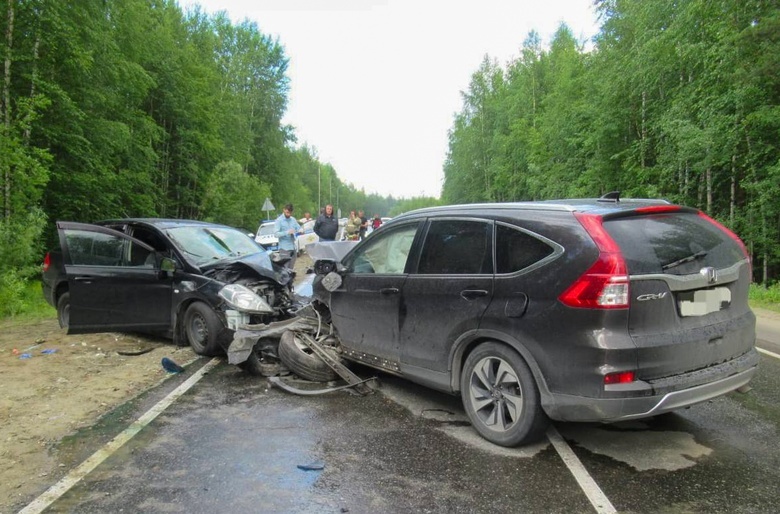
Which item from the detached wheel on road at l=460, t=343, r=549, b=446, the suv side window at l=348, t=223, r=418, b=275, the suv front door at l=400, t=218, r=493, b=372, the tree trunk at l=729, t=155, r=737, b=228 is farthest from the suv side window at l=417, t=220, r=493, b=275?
the tree trunk at l=729, t=155, r=737, b=228

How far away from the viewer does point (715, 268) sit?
127 inches

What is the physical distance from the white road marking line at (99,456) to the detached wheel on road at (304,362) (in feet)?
3.26

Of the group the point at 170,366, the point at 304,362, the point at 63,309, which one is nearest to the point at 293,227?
the point at 63,309

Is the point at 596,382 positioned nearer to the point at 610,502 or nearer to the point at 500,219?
the point at 610,502

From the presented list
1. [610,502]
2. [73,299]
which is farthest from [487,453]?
[73,299]

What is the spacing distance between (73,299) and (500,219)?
18.0ft

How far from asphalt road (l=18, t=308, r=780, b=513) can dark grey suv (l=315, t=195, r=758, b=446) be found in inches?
14.7

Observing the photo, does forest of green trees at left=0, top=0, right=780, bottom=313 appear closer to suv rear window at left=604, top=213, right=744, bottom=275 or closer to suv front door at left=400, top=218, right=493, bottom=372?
suv front door at left=400, top=218, right=493, bottom=372

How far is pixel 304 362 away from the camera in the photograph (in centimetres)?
487

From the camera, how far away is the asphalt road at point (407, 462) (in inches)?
108

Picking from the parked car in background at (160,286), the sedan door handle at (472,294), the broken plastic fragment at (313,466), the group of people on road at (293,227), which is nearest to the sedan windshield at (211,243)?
the parked car in background at (160,286)

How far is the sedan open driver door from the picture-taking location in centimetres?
618

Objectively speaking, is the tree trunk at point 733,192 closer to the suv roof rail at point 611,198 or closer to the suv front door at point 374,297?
the suv roof rail at point 611,198

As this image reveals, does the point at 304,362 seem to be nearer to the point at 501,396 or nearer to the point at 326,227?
the point at 501,396
